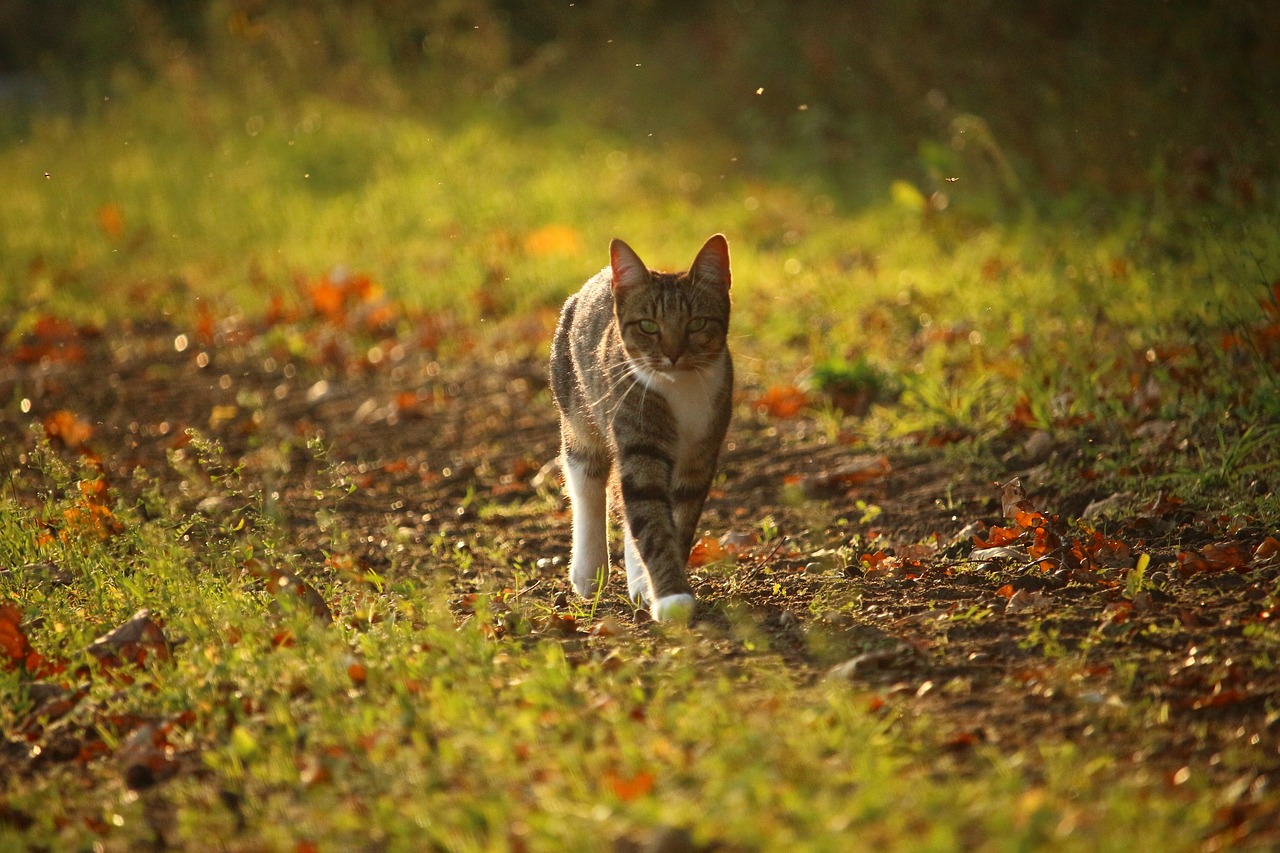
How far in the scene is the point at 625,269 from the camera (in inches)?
166

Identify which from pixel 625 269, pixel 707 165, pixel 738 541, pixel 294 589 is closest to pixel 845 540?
pixel 738 541

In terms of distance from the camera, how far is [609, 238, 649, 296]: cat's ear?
164 inches

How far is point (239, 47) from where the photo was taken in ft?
44.4

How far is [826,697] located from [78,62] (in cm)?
1630

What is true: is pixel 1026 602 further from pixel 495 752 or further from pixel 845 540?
pixel 495 752

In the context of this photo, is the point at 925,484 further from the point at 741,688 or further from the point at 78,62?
the point at 78,62

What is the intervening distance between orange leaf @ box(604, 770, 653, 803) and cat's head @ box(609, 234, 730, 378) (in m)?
1.77

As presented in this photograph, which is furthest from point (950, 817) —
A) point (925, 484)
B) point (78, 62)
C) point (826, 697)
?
point (78, 62)

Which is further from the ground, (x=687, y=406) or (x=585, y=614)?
(x=687, y=406)

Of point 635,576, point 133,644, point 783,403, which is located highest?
point 133,644

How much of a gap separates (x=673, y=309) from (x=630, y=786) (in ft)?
6.34

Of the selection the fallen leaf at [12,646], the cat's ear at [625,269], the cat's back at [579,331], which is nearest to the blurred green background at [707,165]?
the cat's back at [579,331]

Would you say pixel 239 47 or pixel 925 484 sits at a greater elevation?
pixel 239 47

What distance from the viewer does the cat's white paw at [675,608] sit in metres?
3.61
